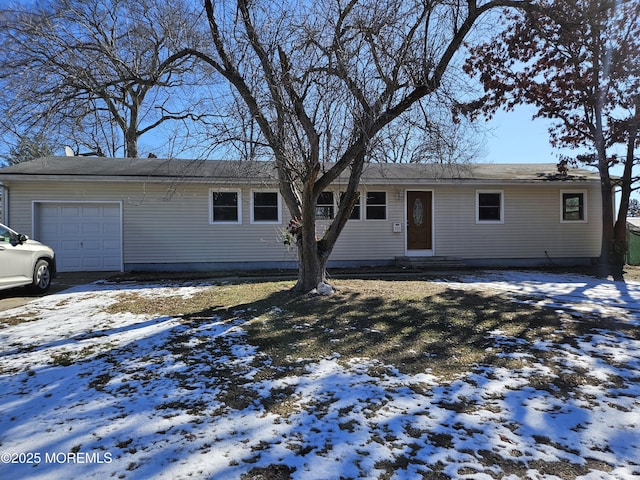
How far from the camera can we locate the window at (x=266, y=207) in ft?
37.7

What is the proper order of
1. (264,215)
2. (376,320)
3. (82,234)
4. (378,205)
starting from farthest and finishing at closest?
(378,205) < (264,215) < (82,234) < (376,320)

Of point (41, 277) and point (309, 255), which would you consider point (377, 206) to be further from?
point (41, 277)

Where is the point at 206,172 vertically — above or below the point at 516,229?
above

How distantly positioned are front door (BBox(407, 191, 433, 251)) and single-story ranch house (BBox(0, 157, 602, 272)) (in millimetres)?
34

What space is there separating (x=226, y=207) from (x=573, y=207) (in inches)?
461

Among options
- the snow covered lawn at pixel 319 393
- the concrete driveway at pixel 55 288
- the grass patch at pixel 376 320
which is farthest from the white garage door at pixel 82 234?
the snow covered lawn at pixel 319 393

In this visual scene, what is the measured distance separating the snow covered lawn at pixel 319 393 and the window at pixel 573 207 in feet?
24.9

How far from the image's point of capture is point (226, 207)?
11391 millimetres

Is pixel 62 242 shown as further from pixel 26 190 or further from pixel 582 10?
pixel 582 10

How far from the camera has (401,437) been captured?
8.09 feet

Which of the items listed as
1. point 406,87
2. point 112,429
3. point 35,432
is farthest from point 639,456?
point 406,87

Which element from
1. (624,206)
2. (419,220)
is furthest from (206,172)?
(624,206)

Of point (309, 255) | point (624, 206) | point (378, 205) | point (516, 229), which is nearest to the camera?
point (309, 255)

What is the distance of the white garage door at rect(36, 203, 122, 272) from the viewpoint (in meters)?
10.6
